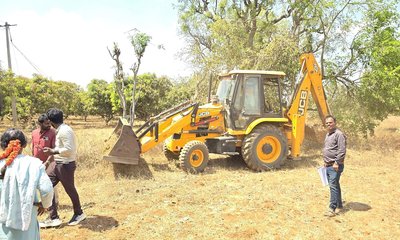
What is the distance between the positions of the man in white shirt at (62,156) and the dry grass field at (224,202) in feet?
0.63

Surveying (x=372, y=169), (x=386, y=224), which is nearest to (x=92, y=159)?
(x=386, y=224)

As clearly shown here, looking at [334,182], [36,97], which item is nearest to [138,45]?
[334,182]

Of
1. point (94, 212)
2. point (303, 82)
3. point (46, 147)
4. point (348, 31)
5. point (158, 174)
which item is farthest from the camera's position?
point (348, 31)

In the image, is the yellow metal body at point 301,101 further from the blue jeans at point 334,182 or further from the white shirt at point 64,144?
the white shirt at point 64,144

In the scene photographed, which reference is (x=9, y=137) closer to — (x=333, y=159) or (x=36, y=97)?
(x=333, y=159)

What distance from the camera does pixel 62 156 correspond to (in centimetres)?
462

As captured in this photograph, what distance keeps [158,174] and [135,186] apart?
1.04 m

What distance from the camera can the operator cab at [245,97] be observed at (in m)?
8.34

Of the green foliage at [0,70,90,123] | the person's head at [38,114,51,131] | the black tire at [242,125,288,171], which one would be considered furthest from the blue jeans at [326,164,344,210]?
the green foliage at [0,70,90,123]

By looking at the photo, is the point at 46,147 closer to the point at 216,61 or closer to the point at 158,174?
the point at 158,174

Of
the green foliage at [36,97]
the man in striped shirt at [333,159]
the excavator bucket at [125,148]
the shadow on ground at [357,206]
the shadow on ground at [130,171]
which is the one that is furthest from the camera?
the green foliage at [36,97]

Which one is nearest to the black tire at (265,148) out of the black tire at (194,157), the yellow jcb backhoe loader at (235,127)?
the yellow jcb backhoe loader at (235,127)

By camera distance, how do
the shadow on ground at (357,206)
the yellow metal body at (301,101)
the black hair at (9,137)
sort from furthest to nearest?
the yellow metal body at (301,101) < the shadow on ground at (357,206) < the black hair at (9,137)

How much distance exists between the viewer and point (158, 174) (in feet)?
25.7
